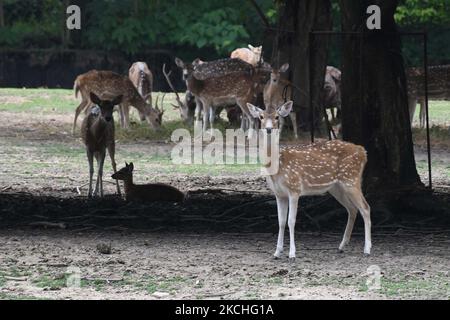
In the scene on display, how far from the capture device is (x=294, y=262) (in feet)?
32.2

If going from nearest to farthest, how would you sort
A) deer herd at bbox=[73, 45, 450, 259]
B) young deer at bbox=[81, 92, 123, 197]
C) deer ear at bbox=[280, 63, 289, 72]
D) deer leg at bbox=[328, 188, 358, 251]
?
1. deer herd at bbox=[73, 45, 450, 259]
2. deer leg at bbox=[328, 188, 358, 251]
3. young deer at bbox=[81, 92, 123, 197]
4. deer ear at bbox=[280, 63, 289, 72]

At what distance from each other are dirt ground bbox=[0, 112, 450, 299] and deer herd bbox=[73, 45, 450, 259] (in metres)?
0.35

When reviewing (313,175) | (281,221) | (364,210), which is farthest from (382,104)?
(281,221)

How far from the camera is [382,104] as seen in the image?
12086 mm

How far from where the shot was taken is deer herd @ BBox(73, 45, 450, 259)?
33.2 ft

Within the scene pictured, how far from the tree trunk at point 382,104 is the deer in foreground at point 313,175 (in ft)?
5.48

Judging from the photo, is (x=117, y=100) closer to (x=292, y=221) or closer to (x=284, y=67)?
(x=292, y=221)

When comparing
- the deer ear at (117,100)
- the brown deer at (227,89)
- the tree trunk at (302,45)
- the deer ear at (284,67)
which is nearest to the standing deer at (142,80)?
the brown deer at (227,89)

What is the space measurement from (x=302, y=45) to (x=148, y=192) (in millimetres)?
6995

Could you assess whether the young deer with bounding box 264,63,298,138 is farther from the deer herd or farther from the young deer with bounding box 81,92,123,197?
the young deer with bounding box 81,92,123,197

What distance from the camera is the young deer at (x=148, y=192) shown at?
505 inches

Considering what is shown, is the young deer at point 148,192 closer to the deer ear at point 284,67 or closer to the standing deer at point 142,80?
the deer ear at point 284,67

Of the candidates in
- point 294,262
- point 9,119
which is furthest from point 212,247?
point 9,119

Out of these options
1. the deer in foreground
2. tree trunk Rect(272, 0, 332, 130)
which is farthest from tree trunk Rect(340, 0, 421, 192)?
tree trunk Rect(272, 0, 332, 130)
